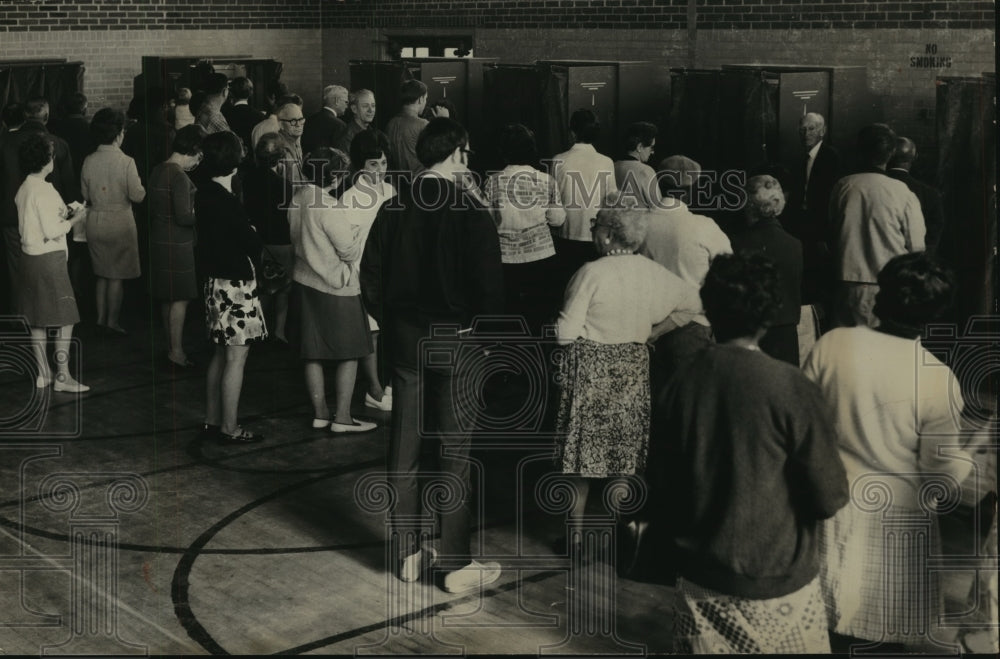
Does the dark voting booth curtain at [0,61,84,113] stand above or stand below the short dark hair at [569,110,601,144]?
above

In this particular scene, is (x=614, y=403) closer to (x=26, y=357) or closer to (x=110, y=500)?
(x=110, y=500)

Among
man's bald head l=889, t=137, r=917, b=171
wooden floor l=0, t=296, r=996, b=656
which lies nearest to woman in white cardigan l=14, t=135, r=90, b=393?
wooden floor l=0, t=296, r=996, b=656

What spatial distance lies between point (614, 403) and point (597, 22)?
8.44 m

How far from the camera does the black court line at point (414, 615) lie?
500cm

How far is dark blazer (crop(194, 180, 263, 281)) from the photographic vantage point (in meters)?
7.02

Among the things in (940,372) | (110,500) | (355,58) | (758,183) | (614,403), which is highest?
(355,58)

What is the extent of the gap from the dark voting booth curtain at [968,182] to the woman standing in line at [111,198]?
19.1ft

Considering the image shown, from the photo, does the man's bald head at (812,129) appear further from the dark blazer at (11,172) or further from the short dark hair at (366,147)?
the dark blazer at (11,172)

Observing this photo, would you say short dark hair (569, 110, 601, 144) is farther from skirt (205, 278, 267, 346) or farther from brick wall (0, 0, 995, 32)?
brick wall (0, 0, 995, 32)

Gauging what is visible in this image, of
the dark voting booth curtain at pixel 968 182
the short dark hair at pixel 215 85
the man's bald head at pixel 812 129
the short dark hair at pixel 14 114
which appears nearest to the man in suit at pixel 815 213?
the man's bald head at pixel 812 129

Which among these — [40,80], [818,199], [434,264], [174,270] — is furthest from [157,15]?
[434,264]

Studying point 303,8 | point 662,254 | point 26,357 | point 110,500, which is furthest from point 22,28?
point 662,254

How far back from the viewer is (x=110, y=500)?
6.67 meters

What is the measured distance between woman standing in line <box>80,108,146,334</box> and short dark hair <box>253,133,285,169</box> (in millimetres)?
1613
